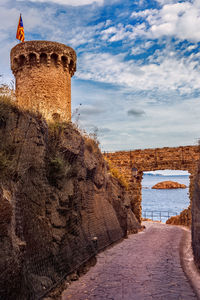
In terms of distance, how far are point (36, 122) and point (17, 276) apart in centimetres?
403

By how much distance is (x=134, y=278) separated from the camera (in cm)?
720

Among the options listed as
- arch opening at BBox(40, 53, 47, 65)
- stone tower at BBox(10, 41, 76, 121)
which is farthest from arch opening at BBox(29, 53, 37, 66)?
arch opening at BBox(40, 53, 47, 65)

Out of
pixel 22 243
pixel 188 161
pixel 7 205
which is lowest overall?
pixel 22 243

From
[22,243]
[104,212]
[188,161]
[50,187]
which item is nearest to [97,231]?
[104,212]

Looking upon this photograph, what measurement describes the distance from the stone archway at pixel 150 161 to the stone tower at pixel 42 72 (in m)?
6.37

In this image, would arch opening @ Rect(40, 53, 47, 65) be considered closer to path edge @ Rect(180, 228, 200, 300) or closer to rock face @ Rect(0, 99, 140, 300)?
rock face @ Rect(0, 99, 140, 300)

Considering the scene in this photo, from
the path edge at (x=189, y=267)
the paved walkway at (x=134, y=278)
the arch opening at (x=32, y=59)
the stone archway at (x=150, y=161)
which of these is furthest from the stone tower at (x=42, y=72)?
the path edge at (x=189, y=267)

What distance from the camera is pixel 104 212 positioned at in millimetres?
11078

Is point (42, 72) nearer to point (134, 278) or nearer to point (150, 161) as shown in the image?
point (150, 161)

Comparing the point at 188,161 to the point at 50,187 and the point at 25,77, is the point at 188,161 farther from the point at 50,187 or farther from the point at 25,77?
the point at 50,187

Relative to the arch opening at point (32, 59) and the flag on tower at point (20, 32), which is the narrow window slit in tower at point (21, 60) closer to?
the arch opening at point (32, 59)

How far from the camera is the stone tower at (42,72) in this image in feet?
52.9

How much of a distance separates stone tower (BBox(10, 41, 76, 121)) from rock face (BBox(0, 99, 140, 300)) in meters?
7.19

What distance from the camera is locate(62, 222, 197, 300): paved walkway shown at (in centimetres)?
606
